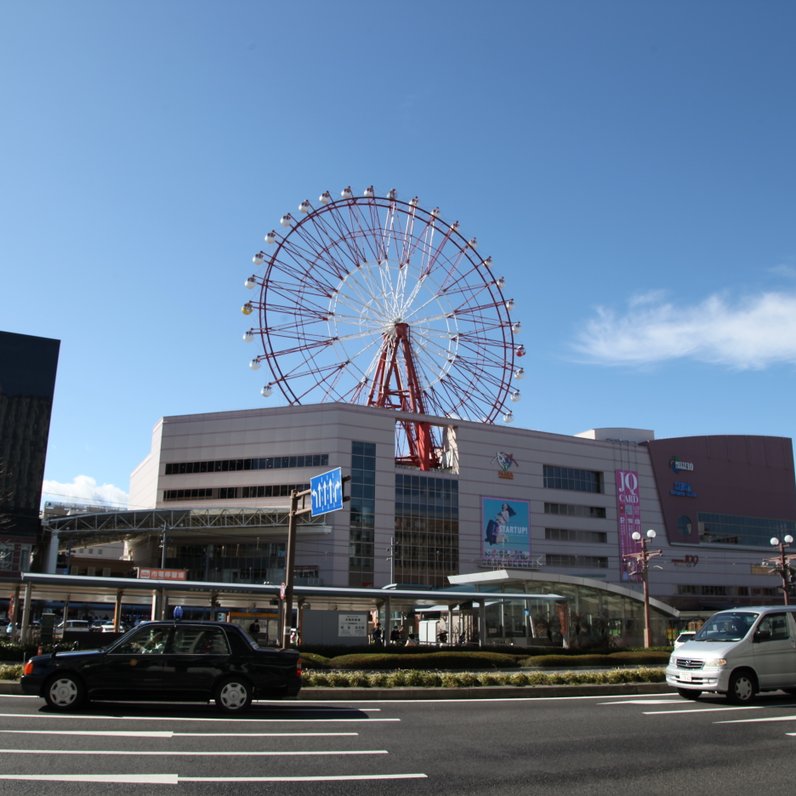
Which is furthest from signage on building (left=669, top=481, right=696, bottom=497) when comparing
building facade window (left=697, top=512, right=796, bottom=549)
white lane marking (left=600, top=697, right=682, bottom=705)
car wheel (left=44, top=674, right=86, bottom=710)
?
car wheel (left=44, top=674, right=86, bottom=710)

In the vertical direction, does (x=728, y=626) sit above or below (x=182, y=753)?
above

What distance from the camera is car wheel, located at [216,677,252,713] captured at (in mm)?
14102

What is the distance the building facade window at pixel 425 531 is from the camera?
2756 inches

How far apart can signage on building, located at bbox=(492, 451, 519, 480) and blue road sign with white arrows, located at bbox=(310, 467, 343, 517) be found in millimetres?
51986

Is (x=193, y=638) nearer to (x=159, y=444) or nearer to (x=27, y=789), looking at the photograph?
(x=27, y=789)

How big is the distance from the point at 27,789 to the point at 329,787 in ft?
9.99

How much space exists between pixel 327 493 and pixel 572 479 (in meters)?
59.1

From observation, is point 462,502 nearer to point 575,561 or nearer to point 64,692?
point 575,561

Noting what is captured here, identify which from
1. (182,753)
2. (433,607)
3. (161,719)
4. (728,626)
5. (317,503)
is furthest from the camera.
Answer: (433,607)

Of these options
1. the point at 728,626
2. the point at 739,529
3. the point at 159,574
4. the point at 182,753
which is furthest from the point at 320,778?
the point at 739,529

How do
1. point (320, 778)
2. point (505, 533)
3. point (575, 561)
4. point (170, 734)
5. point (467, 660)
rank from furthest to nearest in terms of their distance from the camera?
1. point (575, 561)
2. point (505, 533)
3. point (467, 660)
4. point (170, 734)
5. point (320, 778)

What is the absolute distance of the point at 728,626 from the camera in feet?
54.9

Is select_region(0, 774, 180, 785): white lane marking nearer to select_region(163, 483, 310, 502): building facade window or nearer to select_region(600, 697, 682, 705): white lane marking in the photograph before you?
select_region(600, 697, 682, 705): white lane marking

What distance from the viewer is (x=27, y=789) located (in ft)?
26.4
